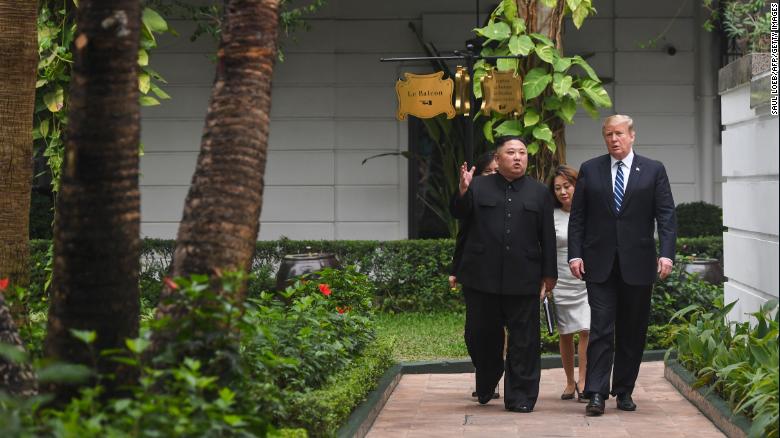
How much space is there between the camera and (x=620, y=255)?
8.59 m

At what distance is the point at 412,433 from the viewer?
26.2 ft

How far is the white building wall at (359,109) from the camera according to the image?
15.7 meters

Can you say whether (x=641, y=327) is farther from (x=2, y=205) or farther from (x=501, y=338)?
(x=2, y=205)

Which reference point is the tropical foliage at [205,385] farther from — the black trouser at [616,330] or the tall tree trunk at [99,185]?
the black trouser at [616,330]

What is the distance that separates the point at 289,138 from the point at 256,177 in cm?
1000

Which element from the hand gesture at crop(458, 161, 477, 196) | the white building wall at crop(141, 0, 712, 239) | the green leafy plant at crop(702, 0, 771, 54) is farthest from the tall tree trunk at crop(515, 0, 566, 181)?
the hand gesture at crop(458, 161, 477, 196)

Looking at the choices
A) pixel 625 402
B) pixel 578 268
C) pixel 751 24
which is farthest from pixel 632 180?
pixel 751 24

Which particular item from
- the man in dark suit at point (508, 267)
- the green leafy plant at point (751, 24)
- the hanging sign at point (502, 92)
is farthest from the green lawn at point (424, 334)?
the green leafy plant at point (751, 24)

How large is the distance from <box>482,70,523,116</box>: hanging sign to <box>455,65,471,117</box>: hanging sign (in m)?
0.32

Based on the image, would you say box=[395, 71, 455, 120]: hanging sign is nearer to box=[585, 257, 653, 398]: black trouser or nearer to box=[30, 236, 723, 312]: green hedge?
box=[585, 257, 653, 398]: black trouser

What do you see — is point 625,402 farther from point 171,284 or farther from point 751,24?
point 171,284

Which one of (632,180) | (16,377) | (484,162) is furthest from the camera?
(484,162)

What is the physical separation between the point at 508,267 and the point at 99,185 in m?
3.98

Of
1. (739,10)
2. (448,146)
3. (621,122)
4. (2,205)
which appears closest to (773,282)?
(621,122)
